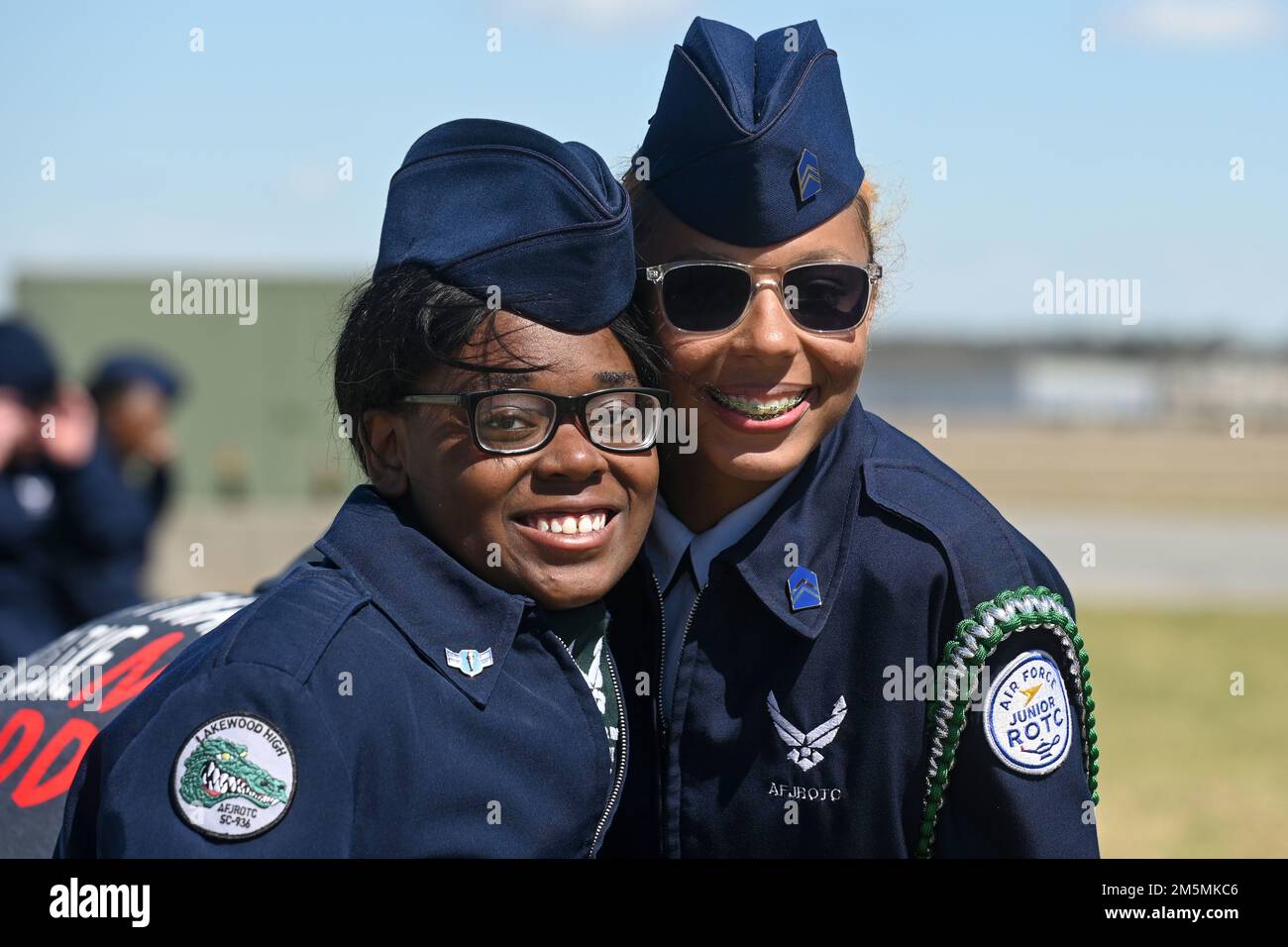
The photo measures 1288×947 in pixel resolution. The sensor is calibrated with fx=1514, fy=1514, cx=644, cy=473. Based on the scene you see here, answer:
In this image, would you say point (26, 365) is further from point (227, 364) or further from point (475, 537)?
point (227, 364)

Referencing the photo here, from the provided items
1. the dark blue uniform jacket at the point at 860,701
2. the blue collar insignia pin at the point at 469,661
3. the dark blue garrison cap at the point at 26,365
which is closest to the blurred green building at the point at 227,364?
the dark blue garrison cap at the point at 26,365

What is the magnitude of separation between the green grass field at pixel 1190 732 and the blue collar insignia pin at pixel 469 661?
533cm

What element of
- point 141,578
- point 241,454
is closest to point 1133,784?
point 141,578

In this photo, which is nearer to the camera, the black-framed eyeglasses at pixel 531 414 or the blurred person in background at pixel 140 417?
the black-framed eyeglasses at pixel 531 414

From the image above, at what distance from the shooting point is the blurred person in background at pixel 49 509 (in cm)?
701

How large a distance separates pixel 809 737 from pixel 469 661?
2.30ft

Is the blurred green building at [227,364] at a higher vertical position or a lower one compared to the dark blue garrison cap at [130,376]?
higher

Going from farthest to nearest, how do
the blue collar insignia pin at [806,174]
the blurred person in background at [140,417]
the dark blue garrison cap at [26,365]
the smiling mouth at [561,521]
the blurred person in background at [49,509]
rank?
1. the blurred person in background at [140,417]
2. the dark blue garrison cap at [26,365]
3. the blurred person in background at [49,509]
4. the blue collar insignia pin at [806,174]
5. the smiling mouth at [561,521]

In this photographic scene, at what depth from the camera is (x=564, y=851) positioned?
256 cm

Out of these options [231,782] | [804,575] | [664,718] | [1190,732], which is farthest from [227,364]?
[231,782]

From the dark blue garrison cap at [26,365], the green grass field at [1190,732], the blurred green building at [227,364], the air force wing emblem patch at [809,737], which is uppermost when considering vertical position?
the blurred green building at [227,364]

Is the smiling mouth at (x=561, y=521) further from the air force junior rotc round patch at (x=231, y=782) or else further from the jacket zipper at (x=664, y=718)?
the air force junior rotc round patch at (x=231, y=782)
